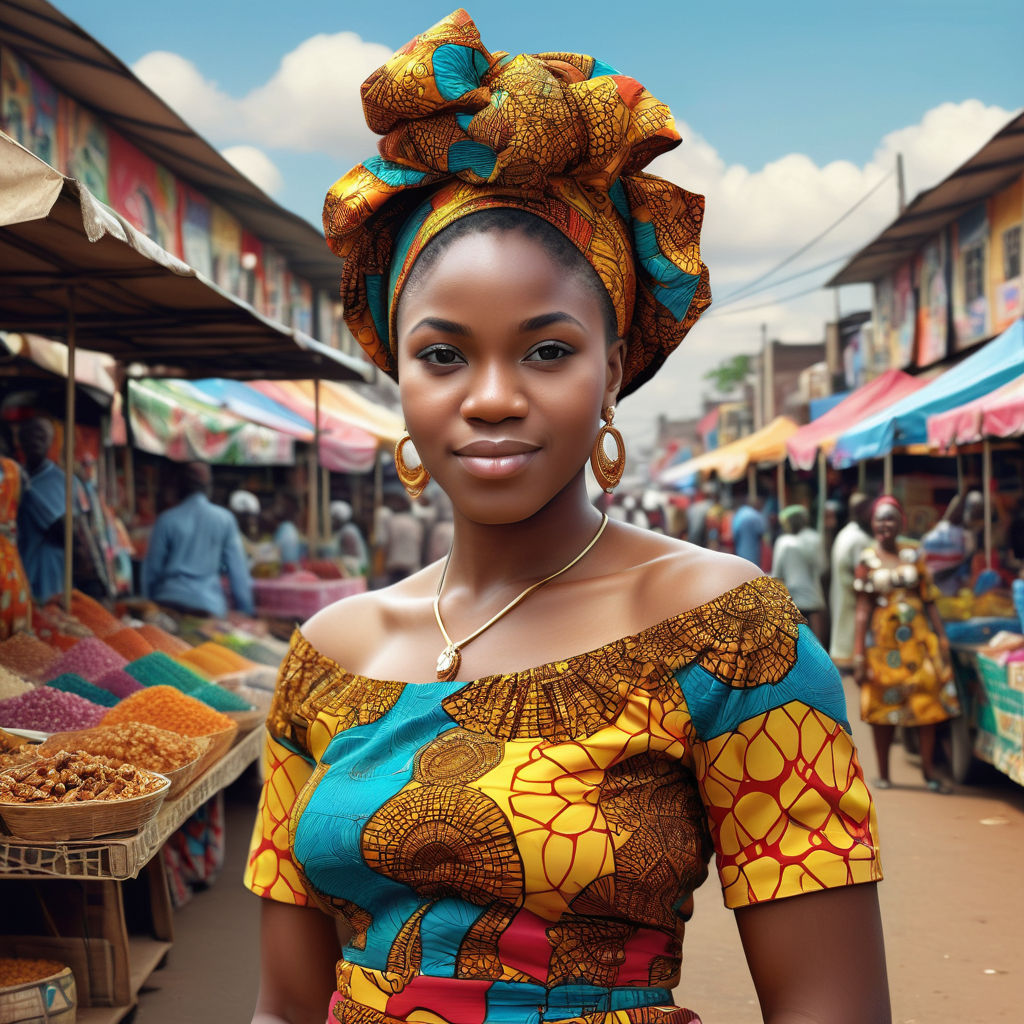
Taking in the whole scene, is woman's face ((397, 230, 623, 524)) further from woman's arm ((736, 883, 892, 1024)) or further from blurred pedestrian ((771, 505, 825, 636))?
blurred pedestrian ((771, 505, 825, 636))

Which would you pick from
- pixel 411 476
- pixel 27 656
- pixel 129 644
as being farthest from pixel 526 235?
pixel 129 644

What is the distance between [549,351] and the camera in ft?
4.37

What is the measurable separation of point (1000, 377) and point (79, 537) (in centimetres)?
682

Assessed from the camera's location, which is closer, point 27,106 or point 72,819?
point 72,819

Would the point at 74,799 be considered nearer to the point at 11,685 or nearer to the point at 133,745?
the point at 133,745

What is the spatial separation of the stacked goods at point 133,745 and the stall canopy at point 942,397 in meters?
7.00

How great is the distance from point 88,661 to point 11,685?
0.77 m

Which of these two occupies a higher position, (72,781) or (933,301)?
(933,301)

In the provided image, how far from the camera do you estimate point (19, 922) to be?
393 cm

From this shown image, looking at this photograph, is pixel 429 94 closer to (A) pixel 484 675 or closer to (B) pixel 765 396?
(A) pixel 484 675

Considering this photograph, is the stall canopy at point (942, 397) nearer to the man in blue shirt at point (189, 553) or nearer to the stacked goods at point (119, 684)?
the man in blue shirt at point (189, 553)

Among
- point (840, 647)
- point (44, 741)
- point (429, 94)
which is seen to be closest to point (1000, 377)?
point (840, 647)

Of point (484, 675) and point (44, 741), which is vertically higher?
point (484, 675)

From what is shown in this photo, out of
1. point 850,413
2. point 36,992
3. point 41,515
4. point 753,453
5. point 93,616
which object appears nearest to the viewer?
point 36,992
